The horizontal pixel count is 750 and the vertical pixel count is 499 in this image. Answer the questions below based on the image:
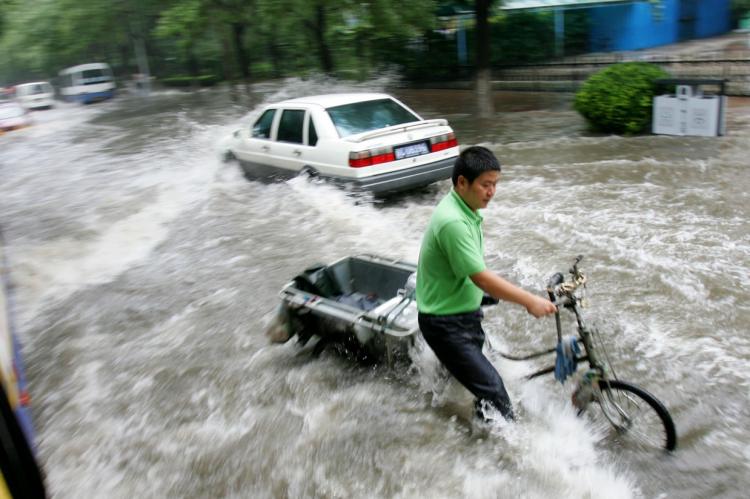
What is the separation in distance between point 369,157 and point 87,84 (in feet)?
102

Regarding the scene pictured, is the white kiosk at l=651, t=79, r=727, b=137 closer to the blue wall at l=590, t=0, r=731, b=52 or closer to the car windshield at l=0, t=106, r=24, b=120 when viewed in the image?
the blue wall at l=590, t=0, r=731, b=52

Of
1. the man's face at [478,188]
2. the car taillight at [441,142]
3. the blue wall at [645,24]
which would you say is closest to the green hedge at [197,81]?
the blue wall at [645,24]

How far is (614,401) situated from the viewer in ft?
11.3

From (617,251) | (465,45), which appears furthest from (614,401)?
(465,45)

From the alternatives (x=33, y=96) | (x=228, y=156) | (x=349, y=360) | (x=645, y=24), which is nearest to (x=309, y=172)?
(x=228, y=156)

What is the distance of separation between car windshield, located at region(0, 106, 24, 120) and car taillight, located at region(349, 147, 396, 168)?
23483 mm

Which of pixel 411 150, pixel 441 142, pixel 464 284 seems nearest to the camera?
pixel 464 284

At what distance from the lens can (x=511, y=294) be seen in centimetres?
302

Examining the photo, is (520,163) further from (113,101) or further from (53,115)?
(113,101)

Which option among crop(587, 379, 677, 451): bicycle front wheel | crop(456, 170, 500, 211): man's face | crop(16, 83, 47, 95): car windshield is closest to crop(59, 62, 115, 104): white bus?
crop(16, 83, 47, 95): car windshield

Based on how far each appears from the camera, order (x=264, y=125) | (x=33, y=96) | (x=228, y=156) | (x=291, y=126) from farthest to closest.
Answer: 1. (x=33, y=96)
2. (x=228, y=156)
3. (x=264, y=125)
4. (x=291, y=126)

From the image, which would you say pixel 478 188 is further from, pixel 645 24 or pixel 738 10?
pixel 738 10

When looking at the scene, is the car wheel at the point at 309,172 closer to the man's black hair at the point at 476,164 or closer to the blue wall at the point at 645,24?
the man's black hair at the point at 476,164

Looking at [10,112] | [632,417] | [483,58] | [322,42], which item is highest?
[322,42]
